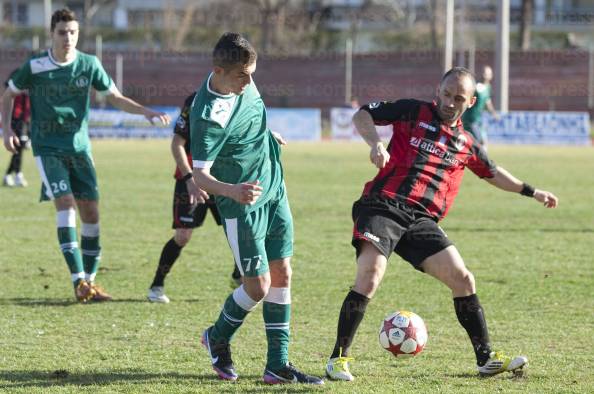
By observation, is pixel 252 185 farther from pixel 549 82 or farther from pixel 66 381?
pixel 549 82

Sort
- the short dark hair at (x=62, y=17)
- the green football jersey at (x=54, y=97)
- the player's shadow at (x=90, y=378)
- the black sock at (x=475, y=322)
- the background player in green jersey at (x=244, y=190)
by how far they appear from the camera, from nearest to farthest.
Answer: the background player in green jersey at (x=244, y=190) < the player's shadow at (x=90, y=378) < the black sock at (x=475, y=322) < the short dark hair at (x=62, y=17) < the green football jersey at (x=54, y=97)

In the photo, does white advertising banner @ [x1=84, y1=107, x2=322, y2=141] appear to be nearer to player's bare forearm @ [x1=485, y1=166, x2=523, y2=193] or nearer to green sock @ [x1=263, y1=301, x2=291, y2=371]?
player's bare forearm @ [x1=485, y1=166, x2=523, y2=193]

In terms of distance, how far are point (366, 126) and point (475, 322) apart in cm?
128

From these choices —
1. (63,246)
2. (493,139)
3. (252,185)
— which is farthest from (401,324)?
(493,139)

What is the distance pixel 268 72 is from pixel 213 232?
32.5 meters

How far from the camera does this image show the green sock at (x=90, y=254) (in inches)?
321

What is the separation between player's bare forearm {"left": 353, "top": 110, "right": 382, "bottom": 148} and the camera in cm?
545

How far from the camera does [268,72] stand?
4425 cm

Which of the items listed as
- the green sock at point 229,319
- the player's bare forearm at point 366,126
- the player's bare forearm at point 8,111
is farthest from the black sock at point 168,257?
the player's bare forearm at point 366,126

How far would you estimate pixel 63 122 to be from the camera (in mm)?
7844

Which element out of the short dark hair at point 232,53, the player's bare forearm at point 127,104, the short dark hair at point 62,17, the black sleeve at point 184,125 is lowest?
the black sleeve at point 184,125

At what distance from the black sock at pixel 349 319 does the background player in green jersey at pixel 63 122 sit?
9.46 feet

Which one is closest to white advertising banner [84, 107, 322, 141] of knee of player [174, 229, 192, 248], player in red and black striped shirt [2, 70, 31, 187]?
player in red and black striped shirt [2, 70, 31, 187]

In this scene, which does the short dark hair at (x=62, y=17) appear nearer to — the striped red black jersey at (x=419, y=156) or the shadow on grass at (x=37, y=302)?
the shadow on grass at (x=37, y=302)
